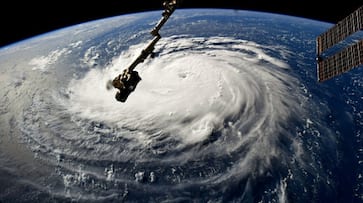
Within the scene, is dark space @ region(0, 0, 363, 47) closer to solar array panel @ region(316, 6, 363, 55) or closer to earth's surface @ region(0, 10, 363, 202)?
solar array panel @ region(316, 6, 363, 55)

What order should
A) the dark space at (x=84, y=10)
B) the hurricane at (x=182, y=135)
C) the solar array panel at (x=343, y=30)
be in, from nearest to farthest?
the solar array panel at (x=343, y=30) < the dark space at (x=84, y=10) < the hurricane at (x=182, y=135)

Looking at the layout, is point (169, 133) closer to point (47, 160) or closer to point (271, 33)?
point (47, 160)

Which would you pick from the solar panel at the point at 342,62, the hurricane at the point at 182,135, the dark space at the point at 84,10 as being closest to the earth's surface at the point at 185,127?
the hurricane at the point at 182,135

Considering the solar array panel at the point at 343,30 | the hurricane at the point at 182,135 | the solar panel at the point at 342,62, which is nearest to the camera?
the solar panel at the point at 342,62

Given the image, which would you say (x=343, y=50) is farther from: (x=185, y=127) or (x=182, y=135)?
(x=185, y=127)

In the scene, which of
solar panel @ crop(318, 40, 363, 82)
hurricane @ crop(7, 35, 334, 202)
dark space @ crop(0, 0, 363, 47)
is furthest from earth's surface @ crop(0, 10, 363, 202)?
dark space @ crop(0, 0, 363, 47)

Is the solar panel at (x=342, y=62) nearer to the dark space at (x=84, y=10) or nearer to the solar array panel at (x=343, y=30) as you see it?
the solar array panel at (x=343, y=30)

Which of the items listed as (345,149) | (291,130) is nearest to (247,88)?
(291,130)

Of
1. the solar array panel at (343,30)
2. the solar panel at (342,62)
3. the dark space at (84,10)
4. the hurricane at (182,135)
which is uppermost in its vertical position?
the dark space at (84,10)
